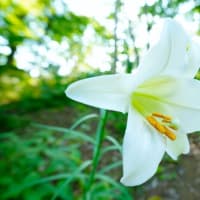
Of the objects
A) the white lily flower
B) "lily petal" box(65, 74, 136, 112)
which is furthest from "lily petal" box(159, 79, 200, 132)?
"lily petal" box(65, 74, 136, 112)

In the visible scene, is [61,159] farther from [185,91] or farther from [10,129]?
[10,129]

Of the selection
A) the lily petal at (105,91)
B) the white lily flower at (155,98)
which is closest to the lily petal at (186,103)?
the white lily flower at (155,98)

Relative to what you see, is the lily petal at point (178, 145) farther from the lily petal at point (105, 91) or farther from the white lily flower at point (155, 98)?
the lily petal at point (105, 91)

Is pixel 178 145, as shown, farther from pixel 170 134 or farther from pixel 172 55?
pixel 172 55

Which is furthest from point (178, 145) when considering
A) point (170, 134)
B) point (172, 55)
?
point (172, 55)

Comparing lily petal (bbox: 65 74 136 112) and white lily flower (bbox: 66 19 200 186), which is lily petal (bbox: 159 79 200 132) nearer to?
white lily flower (bbox: 66 19 200 186)

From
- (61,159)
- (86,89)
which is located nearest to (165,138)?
(86,89)
